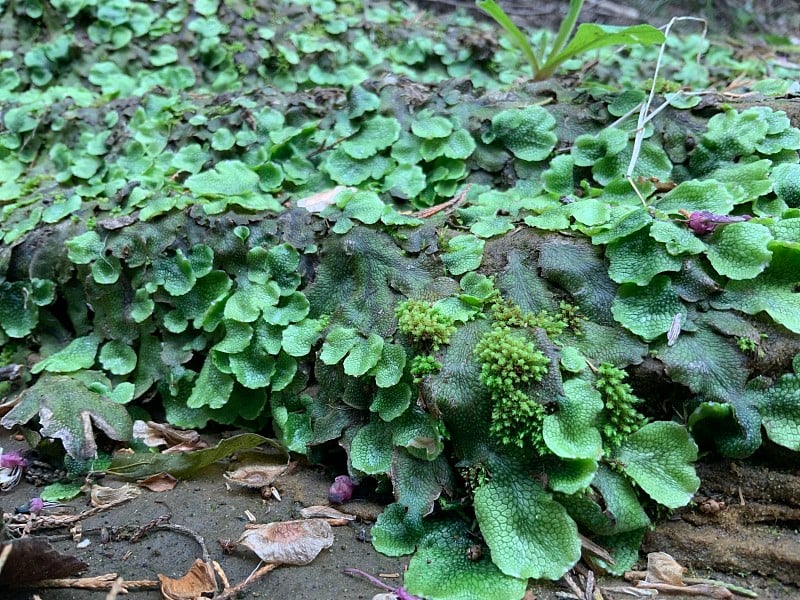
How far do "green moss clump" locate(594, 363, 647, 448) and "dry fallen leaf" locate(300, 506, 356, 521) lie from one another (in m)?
1.00

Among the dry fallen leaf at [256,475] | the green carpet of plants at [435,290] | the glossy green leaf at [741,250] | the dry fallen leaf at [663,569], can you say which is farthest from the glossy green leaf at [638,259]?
the dry fallen leaf at [256,475]

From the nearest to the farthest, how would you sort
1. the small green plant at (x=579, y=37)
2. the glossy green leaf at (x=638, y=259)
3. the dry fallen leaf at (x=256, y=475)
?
the glossy green leaf at (x=638, y=259) < the dry fallen leaf at (x=256, y=475) < the small green plant at (x=579, y=37)

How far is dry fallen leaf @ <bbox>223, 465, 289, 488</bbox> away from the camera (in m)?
2.31

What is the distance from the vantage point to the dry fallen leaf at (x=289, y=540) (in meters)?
1.91

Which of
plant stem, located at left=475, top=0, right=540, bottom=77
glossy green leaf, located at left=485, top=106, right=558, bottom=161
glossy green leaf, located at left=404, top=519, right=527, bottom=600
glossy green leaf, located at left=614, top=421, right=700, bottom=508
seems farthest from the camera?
plant stem, located at left=475, top=0, right=540, bottom=77

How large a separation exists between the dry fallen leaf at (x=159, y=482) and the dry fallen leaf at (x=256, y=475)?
22cm

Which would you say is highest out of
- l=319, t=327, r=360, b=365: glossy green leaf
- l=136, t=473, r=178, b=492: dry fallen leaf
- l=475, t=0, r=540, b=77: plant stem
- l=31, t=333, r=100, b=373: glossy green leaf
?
l=475, t=0, r=540, b=77: plant stem

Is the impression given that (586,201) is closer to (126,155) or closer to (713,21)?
(126,155)

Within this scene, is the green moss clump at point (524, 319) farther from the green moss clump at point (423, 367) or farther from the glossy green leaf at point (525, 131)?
the glossy green leaf at point (525, 131)

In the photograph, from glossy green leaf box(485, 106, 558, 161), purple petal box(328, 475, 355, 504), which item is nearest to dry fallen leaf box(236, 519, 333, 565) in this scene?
purple petal box(328, 475, 355, 504)

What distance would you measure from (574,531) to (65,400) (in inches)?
87.2

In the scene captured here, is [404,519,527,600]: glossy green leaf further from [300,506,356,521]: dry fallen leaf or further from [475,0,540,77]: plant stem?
[475,0,540,77]: plant stem

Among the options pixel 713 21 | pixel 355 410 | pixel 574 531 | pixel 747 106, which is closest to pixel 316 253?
pixel 355 410

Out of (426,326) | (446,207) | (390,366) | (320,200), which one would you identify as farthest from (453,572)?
(320,200)
